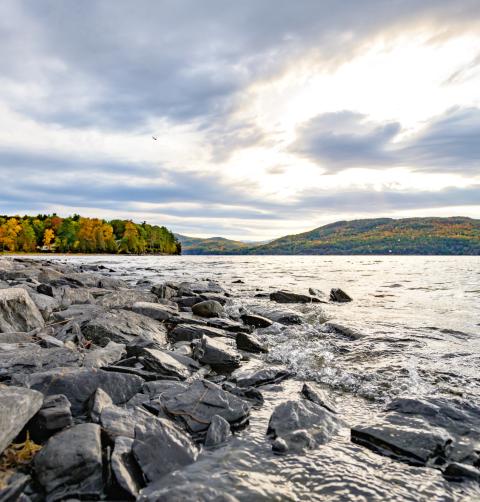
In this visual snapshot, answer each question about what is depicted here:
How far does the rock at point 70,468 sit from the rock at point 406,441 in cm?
304

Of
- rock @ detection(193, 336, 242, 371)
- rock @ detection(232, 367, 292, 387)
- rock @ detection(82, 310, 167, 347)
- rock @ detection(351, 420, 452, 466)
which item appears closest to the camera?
rock @ detection(351, 420, 452, 466)

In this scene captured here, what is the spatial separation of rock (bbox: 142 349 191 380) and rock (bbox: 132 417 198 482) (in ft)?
6.86

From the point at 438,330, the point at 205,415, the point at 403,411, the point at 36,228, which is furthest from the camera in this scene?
the point at 36,228

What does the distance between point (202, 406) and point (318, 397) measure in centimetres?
196

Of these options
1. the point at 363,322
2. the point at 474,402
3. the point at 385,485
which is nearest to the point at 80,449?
the point at 385,485

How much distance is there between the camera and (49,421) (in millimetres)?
3973

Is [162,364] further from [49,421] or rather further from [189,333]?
[189,333]

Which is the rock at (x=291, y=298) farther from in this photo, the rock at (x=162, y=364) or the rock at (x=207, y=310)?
the rock at (x=162, y=364)

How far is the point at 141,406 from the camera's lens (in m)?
4.91

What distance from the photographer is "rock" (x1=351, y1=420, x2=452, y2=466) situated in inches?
162

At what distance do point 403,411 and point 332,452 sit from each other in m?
1.59

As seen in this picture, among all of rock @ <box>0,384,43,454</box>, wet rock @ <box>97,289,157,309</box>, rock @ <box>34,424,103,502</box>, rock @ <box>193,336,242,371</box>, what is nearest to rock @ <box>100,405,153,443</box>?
rock @ <box>34,424,103,502</box>

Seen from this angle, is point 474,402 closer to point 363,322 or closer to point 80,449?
point 80,449

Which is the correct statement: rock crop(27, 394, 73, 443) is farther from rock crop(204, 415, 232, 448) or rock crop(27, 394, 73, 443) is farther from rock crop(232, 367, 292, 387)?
rock crop(232, 367, 292, 387)
